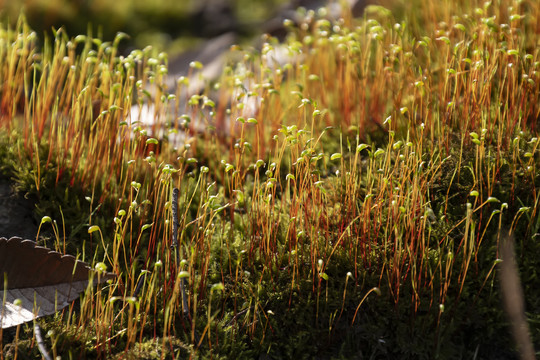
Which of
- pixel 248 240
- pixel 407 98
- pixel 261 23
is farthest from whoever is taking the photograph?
pixel 261 23

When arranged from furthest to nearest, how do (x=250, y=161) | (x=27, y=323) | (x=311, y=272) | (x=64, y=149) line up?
(x=250, y=161)
(x=64, y=149)
(x=311, y=272)
(x=27, y=323)

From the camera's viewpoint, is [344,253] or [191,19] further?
[191,19]

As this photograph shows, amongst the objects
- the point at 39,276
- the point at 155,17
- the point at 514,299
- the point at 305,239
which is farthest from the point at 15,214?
the point at 155,17

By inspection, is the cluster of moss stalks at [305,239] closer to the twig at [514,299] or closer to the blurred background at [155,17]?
the twig at [514,299]

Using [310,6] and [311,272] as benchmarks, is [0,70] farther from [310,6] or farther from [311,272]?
[310,6]

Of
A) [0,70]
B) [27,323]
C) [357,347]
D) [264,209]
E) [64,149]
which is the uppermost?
[0,70]

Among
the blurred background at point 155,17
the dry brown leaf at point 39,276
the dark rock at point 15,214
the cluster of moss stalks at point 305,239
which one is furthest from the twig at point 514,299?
the blurred background at point 155,17

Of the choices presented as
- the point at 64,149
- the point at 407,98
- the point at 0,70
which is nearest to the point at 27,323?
the point at 64,149

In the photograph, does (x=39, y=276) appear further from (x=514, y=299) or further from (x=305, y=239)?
(x=514, y=299)
